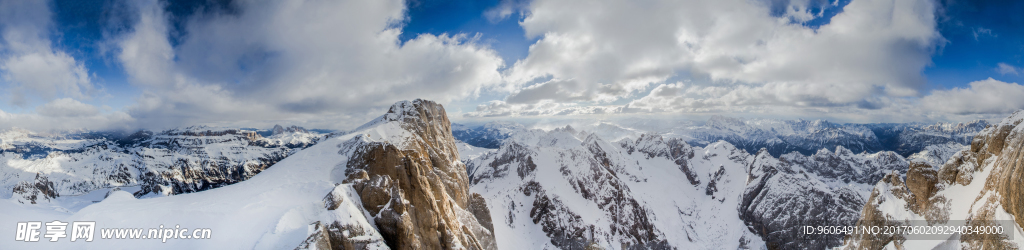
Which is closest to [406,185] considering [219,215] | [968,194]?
[219,215]

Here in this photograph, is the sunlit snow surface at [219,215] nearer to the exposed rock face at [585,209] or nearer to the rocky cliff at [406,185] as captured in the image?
the rocky cliff at [406,185]

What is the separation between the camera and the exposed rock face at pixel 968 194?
3434 cm

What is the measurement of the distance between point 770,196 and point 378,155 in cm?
14954

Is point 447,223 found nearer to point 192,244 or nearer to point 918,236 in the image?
point 192,244

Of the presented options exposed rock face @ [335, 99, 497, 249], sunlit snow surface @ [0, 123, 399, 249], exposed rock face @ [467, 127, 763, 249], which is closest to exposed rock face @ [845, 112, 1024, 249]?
exposed rock face @ [335, 99, 497, 249]

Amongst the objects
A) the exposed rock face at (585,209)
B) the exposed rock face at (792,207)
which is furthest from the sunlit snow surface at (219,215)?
the exposed rock face at (792,207)

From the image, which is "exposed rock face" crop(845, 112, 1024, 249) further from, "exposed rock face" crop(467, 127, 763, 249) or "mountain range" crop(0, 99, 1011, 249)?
"exposed rock face" crop(467, 127, 763, 249)

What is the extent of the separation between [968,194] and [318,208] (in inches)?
3084

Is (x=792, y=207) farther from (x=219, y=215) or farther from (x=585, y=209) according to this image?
(x=219, y=215)

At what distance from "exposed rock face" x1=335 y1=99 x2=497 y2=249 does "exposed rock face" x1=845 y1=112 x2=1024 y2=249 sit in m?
58.5

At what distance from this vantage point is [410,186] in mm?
40656

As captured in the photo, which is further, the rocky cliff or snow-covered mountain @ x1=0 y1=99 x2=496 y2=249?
the rocky cliff

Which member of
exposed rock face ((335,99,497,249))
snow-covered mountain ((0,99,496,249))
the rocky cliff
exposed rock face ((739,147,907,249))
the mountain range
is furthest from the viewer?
exposed rock face ((739,147,907,249))

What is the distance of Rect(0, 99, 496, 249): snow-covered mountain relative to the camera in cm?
2484
